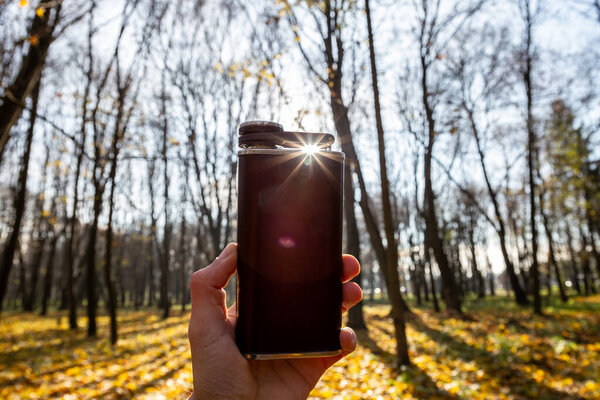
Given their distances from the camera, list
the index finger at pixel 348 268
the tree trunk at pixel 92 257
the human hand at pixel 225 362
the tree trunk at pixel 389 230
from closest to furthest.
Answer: the human hand at pixel 225 362
the index finger at pixel 348 268
the tree trunk at pixel 389 230
the tree trunk at pixel 92 257

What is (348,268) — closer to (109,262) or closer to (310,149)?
(310,149)

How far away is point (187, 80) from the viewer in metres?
15.2

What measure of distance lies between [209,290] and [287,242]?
1.22 ft

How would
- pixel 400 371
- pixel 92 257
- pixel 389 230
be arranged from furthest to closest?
pixel 92 257 < pixel 389 230 < pixel 400 371

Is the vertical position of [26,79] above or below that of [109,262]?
above

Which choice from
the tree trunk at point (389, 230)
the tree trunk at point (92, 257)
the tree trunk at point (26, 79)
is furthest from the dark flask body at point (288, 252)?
the tree trunk at point (92, 257)

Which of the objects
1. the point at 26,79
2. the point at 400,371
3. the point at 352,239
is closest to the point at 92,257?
the point at 352,239

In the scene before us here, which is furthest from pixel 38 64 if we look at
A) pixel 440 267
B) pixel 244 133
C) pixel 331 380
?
pixel 440 267

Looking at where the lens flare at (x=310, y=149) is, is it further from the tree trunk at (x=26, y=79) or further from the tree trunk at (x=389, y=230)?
the tree trunk at (x=389, y=230)

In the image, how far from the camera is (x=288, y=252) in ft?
4.96

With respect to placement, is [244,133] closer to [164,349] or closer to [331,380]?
[331,380]

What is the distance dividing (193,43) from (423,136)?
10.1 m

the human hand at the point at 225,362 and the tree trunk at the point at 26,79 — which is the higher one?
the tree trunk at the point at 26,79

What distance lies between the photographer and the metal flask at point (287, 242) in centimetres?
150
